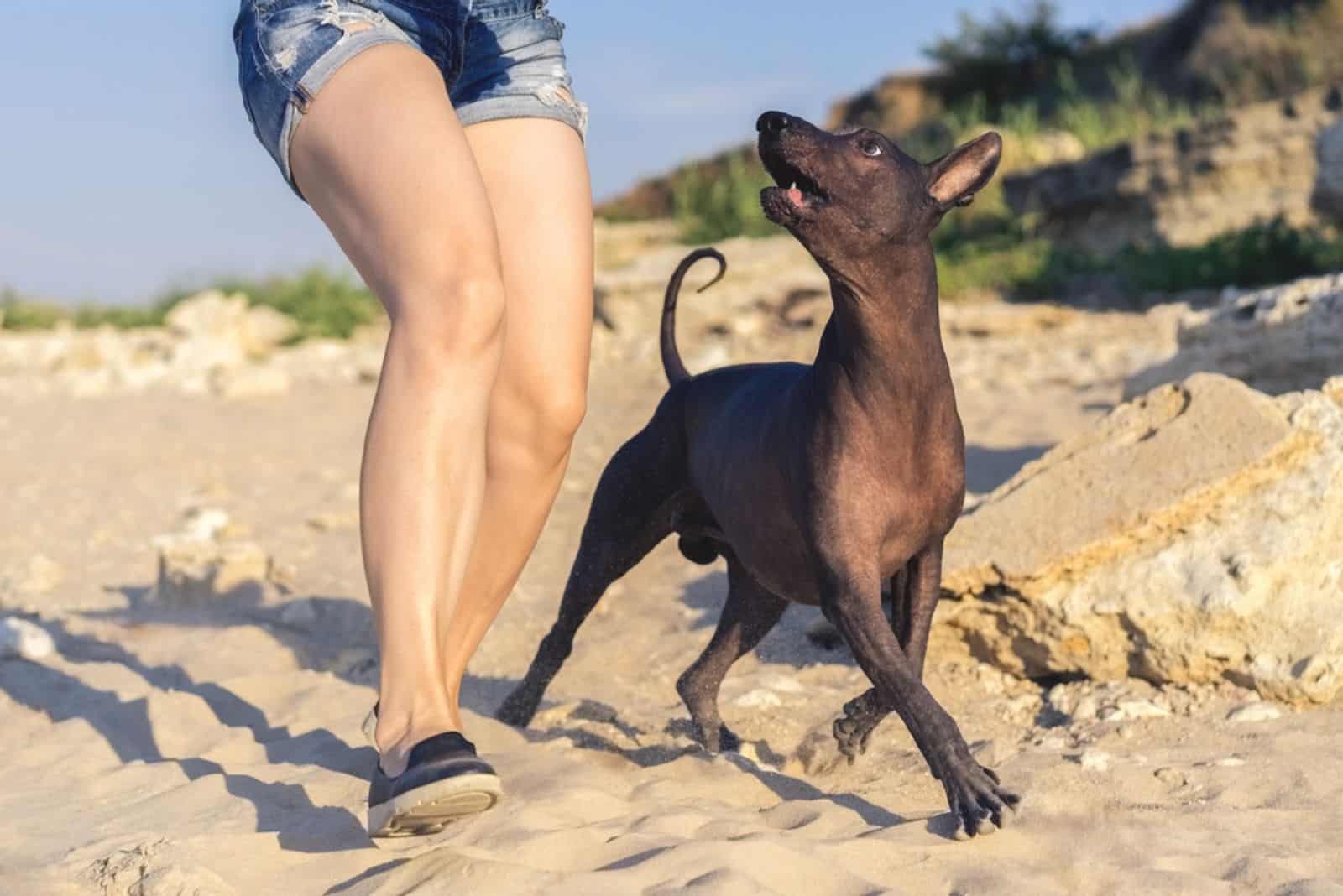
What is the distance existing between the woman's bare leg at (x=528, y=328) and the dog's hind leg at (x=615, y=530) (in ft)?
2.29

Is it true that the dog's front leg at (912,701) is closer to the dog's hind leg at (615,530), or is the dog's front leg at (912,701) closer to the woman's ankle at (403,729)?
the woman's ankle at (403,729)

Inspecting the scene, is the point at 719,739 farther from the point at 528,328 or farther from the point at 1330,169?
the point at 1330,169

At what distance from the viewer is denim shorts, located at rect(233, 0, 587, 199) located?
288 centimetres

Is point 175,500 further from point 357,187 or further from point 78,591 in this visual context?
point 357,187

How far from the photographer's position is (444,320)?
280cm

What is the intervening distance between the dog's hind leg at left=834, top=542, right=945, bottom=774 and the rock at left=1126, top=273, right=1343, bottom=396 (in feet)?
9.64

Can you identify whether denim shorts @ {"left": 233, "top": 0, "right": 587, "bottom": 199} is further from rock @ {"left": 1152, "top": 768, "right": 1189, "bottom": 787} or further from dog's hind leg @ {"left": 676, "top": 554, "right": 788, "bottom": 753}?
rock @ {"left": 1152, "top": 768, "right": 1189, "bottom": 787}

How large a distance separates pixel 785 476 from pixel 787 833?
2.59ft

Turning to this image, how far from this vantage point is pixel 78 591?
6.14 m

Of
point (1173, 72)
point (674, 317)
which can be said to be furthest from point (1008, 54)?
point (674, 317)

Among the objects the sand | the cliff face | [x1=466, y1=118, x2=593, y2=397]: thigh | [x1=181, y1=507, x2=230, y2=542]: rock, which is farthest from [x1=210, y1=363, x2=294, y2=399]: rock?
[x1=466, y1=118, x2=593, y2=397]: thigh

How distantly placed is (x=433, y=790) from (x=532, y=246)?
46.0 inches

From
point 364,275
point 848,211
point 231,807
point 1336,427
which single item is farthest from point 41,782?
point 1336,427

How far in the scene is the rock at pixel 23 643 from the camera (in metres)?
4.83
